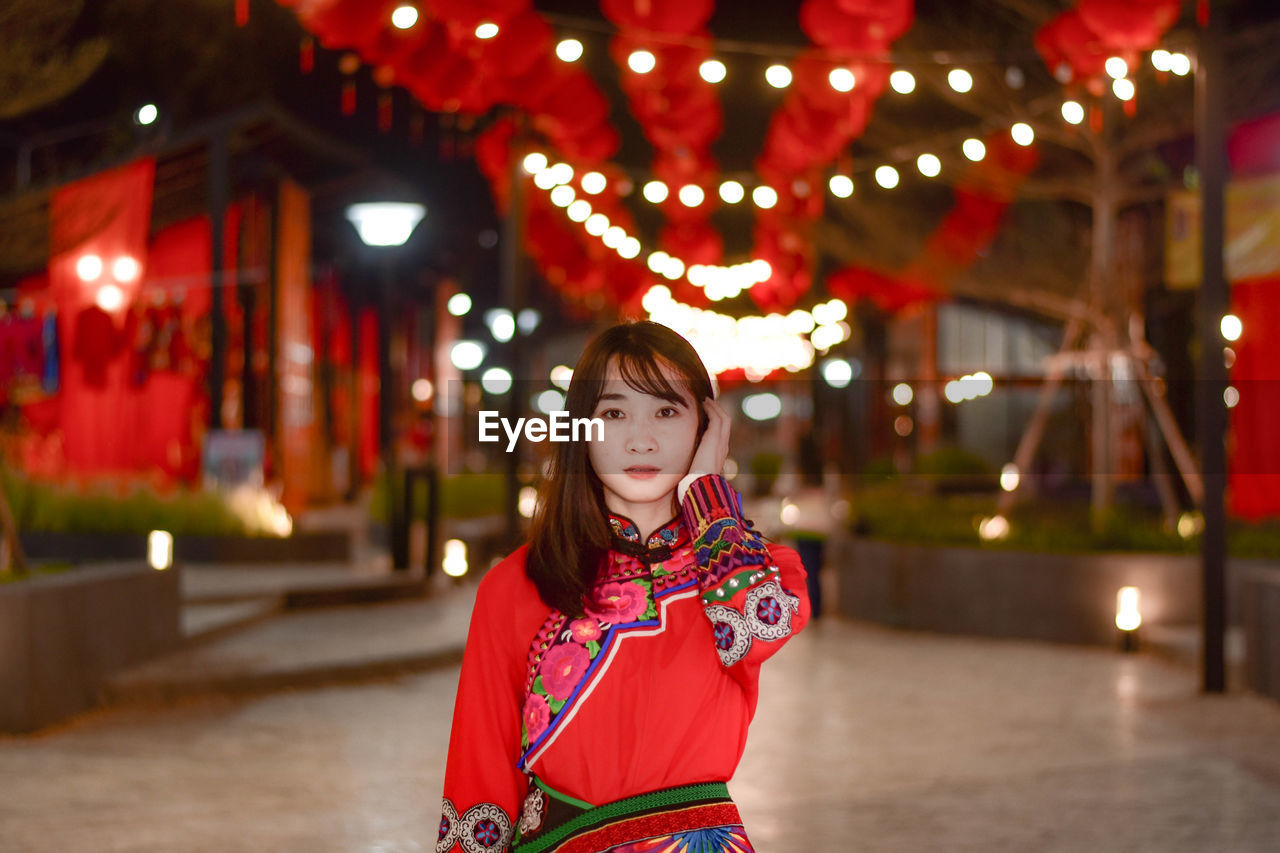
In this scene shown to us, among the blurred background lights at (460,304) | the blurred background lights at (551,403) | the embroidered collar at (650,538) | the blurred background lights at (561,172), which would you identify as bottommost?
the embroidered collar at (650,538)

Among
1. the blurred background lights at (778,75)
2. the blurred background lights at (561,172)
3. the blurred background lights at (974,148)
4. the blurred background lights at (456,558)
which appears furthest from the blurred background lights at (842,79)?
the blurred background lights at (456,558)

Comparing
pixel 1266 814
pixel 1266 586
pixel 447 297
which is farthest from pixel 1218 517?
pixel 447 297

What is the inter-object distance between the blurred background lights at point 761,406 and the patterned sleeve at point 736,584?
267ft

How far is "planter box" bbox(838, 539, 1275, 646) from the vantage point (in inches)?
514

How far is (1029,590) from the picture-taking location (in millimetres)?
13422

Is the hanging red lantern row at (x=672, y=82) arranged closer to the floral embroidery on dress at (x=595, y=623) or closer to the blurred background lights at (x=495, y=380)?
the blurred background lights at (x=495, y=380)

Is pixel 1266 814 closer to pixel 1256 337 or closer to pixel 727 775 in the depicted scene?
pixel 727 775

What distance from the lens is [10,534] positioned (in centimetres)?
934

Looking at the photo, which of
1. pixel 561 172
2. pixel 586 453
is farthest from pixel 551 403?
pixel 561 172

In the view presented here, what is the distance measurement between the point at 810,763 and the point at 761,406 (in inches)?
3192

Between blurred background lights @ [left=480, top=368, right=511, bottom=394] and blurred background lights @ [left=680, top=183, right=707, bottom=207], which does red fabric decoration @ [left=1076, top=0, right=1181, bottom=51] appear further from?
blurred background lights @ [left=680, top=183, right=707, bottom=207]

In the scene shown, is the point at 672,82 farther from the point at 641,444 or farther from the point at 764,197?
the point at 641,444

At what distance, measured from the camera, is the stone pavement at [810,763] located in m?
6.23

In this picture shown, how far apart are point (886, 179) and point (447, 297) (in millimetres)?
31369
